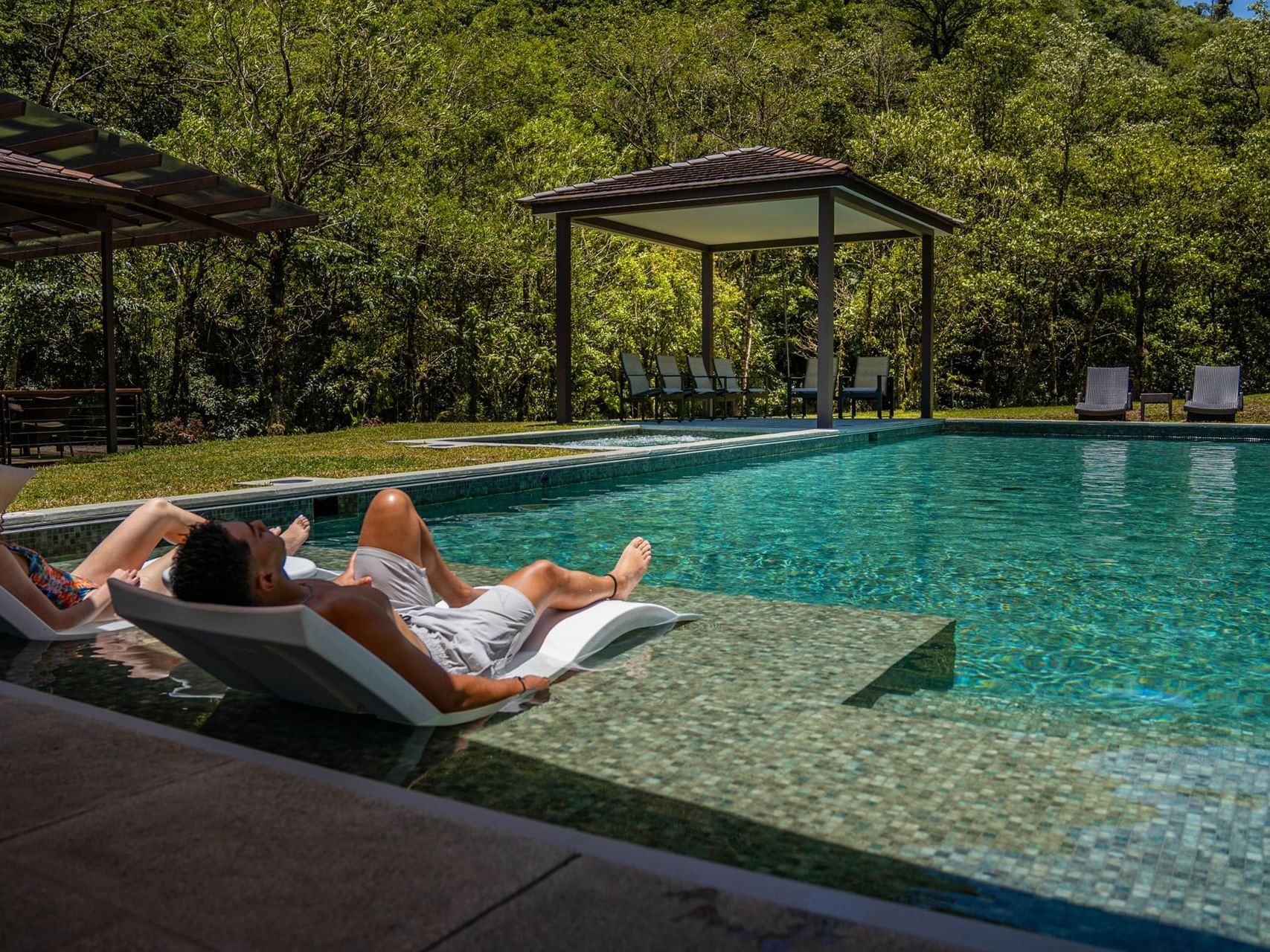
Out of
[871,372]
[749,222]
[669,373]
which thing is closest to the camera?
[749,222]

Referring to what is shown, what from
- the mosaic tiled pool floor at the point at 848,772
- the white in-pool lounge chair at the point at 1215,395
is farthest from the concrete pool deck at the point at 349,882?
the white in-pool lounge chair at the point at 1215,395

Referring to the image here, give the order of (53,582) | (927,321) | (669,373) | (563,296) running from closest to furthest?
(53,582)
(563,296)
(669,373)
(927,321)

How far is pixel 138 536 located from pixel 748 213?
11.3 m


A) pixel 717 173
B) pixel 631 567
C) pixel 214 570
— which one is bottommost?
pixel 631 567

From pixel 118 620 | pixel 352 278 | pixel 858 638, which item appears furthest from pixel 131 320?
pixel 858 638

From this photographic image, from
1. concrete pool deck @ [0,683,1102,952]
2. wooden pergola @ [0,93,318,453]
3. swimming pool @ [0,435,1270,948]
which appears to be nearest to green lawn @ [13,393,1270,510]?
wooden pergola @ [0,93,318,453]

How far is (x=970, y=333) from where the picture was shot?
2166cm

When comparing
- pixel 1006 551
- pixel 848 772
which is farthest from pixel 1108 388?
pixel 848 772

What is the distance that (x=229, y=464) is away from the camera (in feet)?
29.2

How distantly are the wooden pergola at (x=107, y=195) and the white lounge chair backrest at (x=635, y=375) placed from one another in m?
4.63

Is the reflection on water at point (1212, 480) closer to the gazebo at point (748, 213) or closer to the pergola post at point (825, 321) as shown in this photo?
the pergola post at point (825, 321)

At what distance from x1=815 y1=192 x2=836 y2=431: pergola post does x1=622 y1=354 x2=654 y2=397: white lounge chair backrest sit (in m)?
2.54

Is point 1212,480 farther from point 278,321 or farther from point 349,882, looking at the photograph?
point 278,321

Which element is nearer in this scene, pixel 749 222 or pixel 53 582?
pixel 53 582
